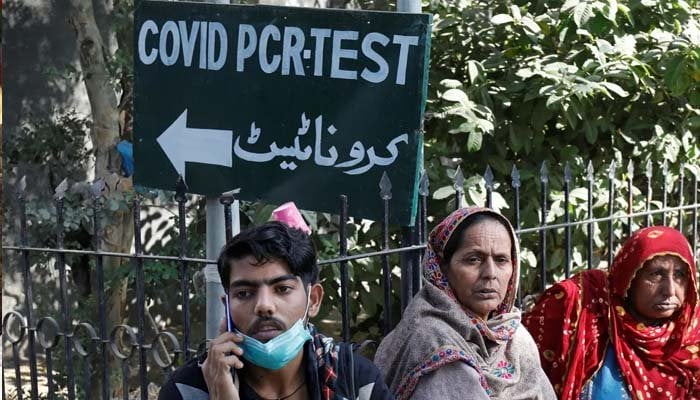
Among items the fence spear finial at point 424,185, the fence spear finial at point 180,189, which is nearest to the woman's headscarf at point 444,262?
the fence spear finial at point 424,185

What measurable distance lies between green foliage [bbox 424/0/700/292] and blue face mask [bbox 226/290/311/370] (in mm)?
2280

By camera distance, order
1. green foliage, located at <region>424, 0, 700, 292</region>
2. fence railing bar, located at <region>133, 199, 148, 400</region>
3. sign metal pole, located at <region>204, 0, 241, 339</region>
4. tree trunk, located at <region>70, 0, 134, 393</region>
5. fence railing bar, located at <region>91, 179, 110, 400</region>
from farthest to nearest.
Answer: tree trunk, located at <region>70, 0, 134, 393</region> < green foliage, located at <region>424, 0, 700, 292</region> < fence railing bar, located at <region>91, 179, 110, 400</region> < fence railing bar, located at <region>133, 199, 148, 400</region> < sign metal pole, located at <region>204, 0, 241, 339</region>

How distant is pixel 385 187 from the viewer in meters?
3.30

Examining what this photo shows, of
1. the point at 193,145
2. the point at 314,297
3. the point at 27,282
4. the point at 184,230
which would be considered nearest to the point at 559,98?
the point at 193,145

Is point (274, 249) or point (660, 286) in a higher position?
point (274, 249)

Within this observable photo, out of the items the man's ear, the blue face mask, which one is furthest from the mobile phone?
the man's ear

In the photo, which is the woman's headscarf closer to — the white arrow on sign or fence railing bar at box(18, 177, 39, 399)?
the white arrow on sign

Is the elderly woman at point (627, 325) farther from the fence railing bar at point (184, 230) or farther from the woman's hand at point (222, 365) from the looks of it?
the woman's hand at point (222, 365)

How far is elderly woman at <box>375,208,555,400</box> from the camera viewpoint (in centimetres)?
315

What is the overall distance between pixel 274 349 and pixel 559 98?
268 centimetres

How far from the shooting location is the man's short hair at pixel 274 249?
2.66 m

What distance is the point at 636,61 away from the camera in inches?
204

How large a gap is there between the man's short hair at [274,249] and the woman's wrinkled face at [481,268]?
690 millimetres

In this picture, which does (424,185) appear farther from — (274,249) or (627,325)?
(274,249)
